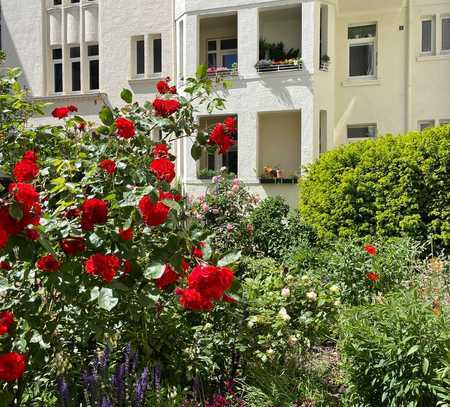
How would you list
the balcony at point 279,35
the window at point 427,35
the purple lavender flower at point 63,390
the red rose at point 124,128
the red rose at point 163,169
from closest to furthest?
the purple lavender flower at point 63,390, the red rose at point 163,169, the red rose at point 124,128, the window at point 427,35, the balcony at point 279,35

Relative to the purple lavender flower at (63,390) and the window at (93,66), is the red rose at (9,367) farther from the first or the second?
the window at (93,66)

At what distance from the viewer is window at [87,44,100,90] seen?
62.4 ft

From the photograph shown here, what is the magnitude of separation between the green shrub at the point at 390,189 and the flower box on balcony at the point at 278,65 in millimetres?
6599

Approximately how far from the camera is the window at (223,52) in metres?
17.6

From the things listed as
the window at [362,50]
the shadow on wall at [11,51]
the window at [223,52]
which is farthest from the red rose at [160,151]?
the shadow on wall at [11,51]

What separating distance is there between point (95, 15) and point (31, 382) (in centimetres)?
1773

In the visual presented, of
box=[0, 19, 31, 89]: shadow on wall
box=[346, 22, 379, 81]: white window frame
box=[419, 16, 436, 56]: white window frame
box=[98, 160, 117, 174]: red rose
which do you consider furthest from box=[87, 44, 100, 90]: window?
box=[98, 160, 117, 174]: red rose

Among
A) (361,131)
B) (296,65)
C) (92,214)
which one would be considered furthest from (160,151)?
(361,131)

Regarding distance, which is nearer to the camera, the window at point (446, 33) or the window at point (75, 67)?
the window at point (446, 33)

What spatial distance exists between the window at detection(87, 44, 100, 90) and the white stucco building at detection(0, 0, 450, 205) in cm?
156

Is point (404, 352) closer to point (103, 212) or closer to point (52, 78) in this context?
point (103, 212)

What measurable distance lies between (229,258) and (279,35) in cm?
1515

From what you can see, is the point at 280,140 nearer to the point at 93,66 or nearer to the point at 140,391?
the point at 93,66

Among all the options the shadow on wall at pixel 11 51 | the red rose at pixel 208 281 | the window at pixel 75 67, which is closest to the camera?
the red rose at pixel 208 281
